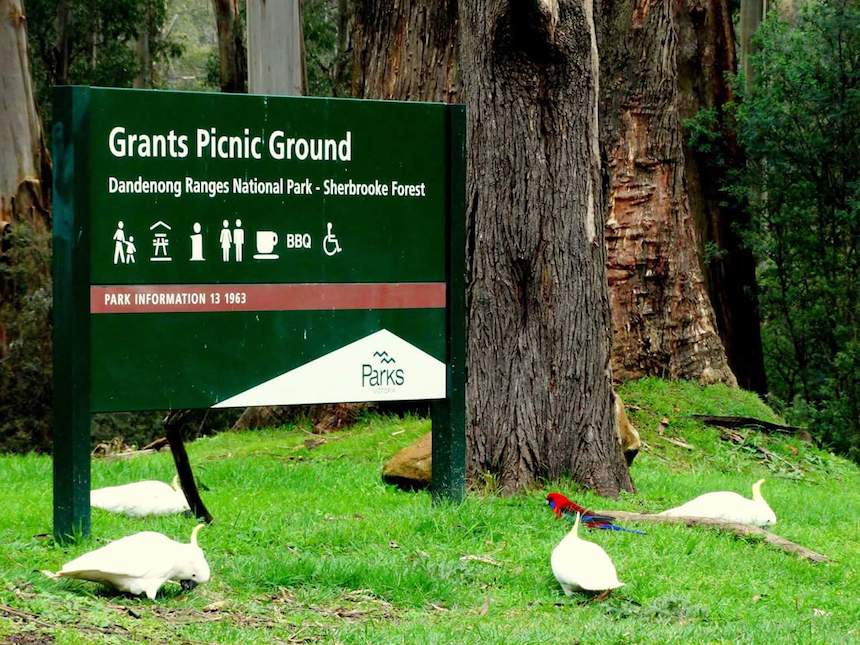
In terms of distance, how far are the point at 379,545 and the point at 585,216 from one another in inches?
112

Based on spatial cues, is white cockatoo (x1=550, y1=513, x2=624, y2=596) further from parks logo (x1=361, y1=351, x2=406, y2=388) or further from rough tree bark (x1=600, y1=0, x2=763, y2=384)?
rough tree bark (x1=600, y1=0, x2=763, y2=384)

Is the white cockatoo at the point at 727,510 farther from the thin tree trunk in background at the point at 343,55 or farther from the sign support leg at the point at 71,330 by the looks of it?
the thin tree trunk in background at the point at 343,55

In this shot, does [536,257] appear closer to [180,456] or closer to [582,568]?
[180,456]

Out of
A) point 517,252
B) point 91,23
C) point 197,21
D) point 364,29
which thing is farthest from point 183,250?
point 197,21

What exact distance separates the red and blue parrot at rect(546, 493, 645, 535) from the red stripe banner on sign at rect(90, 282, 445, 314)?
136cm

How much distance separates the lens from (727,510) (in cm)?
781

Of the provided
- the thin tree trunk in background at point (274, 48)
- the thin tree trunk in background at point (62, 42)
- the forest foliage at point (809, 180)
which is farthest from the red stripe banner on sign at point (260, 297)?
the thin tree trunk in background at point (62, 42)

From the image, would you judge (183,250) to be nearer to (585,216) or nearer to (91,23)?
(585,216)

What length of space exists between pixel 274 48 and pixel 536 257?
8.13 m

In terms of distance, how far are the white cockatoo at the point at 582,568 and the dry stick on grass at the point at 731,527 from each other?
4.80ft

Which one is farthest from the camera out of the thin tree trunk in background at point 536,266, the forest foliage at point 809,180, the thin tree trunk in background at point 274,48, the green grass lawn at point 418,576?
the forest foliage at point 809,180

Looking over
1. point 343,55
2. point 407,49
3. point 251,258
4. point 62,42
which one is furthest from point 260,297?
point 62,42

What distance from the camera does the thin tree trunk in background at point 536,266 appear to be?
8484 millimetres

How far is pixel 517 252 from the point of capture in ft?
28.1
